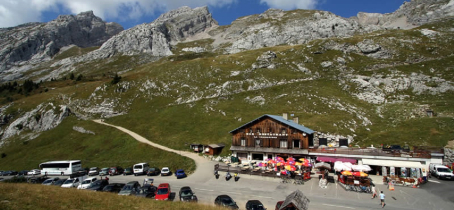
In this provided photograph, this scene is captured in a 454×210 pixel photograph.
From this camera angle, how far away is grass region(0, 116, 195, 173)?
58.6 m

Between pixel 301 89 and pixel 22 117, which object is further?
pixel 22 117

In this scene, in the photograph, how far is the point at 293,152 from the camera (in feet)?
164

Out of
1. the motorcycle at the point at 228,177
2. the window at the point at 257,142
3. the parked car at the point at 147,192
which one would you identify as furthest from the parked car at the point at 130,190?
the window at the point at 257,142

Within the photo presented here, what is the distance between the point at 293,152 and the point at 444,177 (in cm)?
2425

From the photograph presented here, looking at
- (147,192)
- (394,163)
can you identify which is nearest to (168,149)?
A: (147,192)

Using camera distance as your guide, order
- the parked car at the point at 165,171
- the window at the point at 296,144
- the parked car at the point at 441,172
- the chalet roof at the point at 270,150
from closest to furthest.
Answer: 1. the parked car at the point at 441,172
2. the parked car at the point at 165,171
3. the chalet roof at the point at 270,150
4. the window at the point at 296,144

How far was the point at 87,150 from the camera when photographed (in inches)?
2749

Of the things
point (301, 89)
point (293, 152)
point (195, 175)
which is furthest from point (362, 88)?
point (195, 175)

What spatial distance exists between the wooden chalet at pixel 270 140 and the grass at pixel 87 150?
503 inches

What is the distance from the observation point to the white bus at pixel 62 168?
175 feet

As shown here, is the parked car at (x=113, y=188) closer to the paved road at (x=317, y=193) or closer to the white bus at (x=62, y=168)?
the paved road at (x=317, y=193)

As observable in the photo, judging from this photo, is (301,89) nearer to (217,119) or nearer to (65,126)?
(217,119)

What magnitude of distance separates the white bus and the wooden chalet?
3620 centimetres

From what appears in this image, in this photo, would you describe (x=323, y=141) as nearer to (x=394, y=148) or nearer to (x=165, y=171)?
(x=394, y=148)
